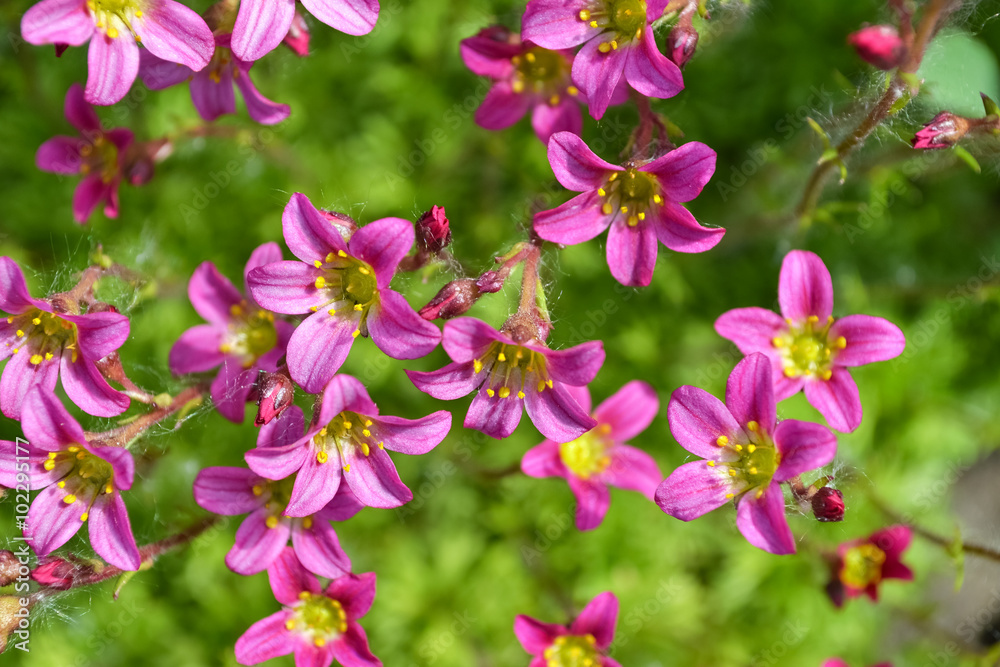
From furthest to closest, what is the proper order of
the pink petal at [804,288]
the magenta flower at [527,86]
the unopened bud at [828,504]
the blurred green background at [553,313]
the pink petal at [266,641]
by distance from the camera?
the blurred green background at [553,313], the magenta flower at [527,86], the pink petal at [804,288], the pink petal at [266,641], the unopened bud at [828,504]

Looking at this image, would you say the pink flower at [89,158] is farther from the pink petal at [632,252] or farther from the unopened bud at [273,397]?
the pink petal at [632,252]

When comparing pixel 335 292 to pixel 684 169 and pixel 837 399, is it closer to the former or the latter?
pixel 684 169

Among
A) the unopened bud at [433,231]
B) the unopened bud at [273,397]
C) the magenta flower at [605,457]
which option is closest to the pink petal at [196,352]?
the unopened bud at [273,397]

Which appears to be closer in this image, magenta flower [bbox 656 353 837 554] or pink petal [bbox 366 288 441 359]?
pink petal [bbox 366 288 441 359]

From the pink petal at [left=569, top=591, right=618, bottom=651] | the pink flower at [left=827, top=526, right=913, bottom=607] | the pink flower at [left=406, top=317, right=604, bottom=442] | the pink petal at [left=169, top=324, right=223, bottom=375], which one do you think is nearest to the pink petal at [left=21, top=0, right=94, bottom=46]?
the pink petal at [left=169, top=324, right=223, bottom=375]

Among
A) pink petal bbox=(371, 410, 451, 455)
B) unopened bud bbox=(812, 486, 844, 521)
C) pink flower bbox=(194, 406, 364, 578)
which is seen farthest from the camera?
pink flower bbox=(194, 406, 364, 578)

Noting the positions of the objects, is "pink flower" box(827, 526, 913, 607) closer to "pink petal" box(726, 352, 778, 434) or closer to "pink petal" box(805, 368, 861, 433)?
"pink petal" box(805, 368, 861, 433)
